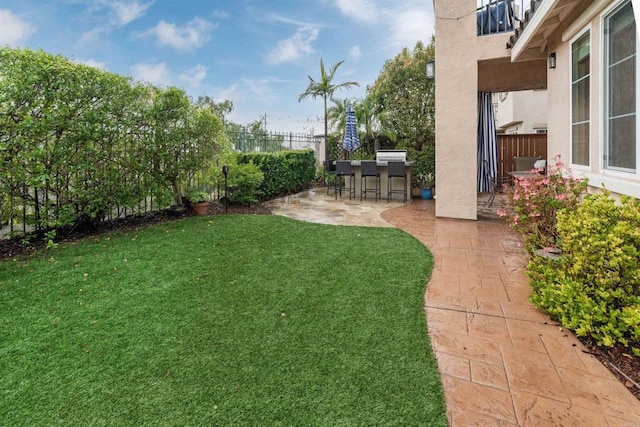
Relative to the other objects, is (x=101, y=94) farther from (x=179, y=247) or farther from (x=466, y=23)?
(x=466, y=23)

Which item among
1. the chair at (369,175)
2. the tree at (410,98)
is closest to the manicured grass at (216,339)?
the chair at (369,175)

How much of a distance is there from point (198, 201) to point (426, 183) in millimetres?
7132

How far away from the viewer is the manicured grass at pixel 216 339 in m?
2.14

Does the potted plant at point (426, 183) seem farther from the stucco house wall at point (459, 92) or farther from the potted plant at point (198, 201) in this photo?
the potted plant at point (198, 201)

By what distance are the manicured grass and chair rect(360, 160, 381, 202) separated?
532 centimetres

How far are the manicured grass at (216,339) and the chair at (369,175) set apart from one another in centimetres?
532

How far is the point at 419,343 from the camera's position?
2.86 metres

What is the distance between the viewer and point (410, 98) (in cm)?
1181

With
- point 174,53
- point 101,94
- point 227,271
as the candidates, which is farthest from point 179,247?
point 174,53

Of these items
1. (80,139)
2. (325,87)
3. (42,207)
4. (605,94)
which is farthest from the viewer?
(325,87)

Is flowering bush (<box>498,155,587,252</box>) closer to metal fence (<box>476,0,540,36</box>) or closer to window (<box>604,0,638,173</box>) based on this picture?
window (<box>604,0,638,173</box>)

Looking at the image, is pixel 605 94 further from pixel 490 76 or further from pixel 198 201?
pixel 198 201

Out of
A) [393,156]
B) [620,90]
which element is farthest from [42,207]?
[393,156]

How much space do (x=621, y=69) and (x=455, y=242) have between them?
124 inches
